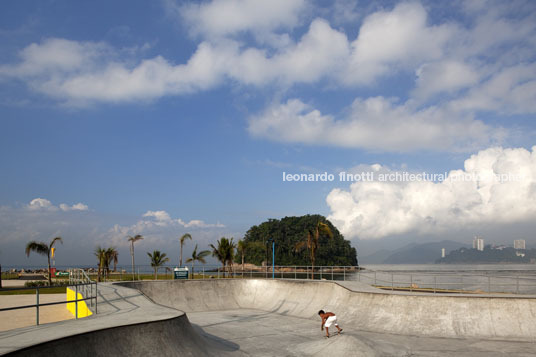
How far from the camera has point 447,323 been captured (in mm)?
16344

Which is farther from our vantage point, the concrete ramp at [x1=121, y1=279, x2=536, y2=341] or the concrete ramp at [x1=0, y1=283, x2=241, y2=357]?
the concrete ramp at [x1=121, y1=279, x2=536, y2=341]

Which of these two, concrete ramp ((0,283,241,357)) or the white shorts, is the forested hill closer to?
the white shorts

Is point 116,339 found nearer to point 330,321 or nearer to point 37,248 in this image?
point 330,321

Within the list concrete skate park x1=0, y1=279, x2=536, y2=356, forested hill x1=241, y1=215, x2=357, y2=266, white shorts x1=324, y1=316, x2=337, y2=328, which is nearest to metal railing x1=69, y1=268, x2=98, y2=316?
concrete skate park x1=0, y1=279, x2=536, y2=356

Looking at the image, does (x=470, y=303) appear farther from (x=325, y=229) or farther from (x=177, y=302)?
(x=177, y=302)

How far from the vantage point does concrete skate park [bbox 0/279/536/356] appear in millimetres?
10016

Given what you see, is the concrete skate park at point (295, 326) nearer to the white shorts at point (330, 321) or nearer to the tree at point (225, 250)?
the white shorts at point (330, 321)

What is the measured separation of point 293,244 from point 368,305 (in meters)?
108

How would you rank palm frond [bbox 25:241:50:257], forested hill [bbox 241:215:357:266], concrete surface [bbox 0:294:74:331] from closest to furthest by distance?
concrete surface [bbox 0:294:74:331] < palm frond [bbox 25:241:50:257] < forested hill [bbox 241:215:357:266]

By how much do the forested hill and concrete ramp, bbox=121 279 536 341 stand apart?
88627 millimetres

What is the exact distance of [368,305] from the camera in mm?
19344

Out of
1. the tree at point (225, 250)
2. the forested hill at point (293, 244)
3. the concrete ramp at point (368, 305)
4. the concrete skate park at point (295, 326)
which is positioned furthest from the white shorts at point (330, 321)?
the forested hill at point (293, 244)

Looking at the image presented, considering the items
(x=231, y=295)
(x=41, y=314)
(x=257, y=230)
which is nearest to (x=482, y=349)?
(x=231, y=295)

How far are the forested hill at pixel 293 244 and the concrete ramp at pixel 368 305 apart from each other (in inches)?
3489
